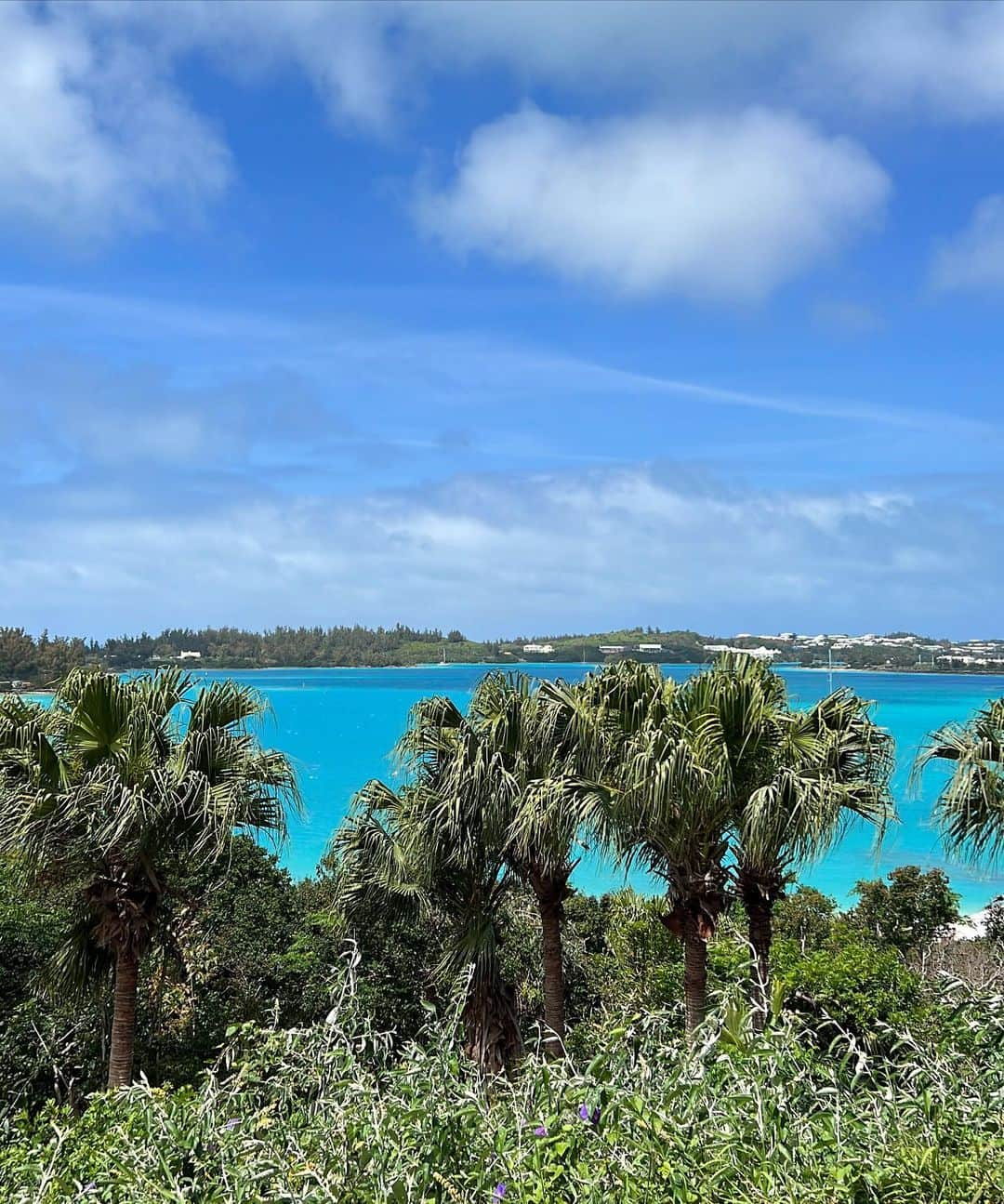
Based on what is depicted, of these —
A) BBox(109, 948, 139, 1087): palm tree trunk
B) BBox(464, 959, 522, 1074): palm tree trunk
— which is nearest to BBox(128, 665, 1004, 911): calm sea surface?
BBox(464, 959, 522, 1074): palm tree trunk

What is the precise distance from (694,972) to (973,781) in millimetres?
2798

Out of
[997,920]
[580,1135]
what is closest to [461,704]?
[997,920]

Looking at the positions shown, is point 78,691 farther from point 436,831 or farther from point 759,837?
point 759,837

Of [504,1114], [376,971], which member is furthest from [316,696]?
[504,1114]

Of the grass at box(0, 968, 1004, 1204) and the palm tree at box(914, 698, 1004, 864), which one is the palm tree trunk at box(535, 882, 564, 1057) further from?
the grass at box(0, 968, 1004, 1204)

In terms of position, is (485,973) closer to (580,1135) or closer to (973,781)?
Answer: (973,781)

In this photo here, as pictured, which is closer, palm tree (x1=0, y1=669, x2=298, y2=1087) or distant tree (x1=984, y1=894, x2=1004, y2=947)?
palm tree (x1=0, y1=669, x2=298, y2=1087)

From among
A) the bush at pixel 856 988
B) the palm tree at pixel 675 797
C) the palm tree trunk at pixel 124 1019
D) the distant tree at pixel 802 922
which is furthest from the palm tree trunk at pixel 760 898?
the distant tree at pixel 802 922

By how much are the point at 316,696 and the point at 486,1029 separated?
136 meters

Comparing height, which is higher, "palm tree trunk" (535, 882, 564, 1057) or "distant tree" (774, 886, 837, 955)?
"palm tree trunk" (535, 882, 564, 1057)

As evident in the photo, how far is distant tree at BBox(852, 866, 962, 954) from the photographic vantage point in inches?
659

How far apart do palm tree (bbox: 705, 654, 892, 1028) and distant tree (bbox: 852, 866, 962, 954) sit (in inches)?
329

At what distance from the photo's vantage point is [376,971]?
41.4 feet

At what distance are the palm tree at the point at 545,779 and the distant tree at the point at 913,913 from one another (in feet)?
29.6
